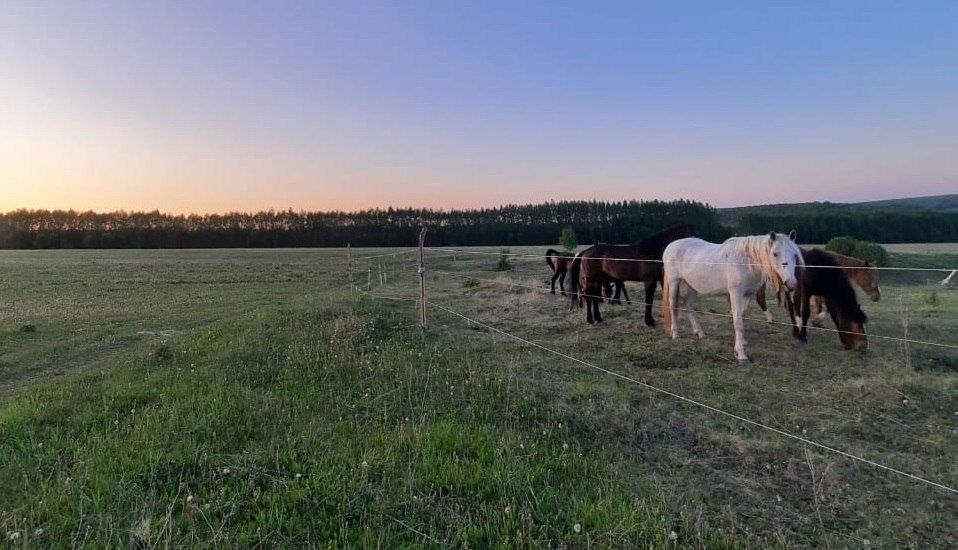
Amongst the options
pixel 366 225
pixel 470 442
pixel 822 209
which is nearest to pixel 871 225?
pixel 822 209

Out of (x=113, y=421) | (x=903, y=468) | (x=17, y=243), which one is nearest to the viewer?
(x=903, y=468)

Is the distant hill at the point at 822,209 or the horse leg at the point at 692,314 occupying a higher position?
the distant hill at the point at 822,209

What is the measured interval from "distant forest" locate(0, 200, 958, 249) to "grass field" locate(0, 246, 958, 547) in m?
40.0

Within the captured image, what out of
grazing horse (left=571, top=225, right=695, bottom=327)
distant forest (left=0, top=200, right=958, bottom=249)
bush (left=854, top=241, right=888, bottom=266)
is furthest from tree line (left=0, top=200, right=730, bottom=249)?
grazing horse (left=571, top=225, right=695, bottom=327)

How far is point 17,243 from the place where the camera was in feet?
198

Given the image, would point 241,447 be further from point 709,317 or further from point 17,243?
point 17,243

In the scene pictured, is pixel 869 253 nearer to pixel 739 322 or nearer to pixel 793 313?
pixel 793 313

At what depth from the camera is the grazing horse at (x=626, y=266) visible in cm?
909

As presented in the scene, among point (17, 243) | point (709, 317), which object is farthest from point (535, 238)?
point (17, 243)

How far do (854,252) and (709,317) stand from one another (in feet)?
41.1

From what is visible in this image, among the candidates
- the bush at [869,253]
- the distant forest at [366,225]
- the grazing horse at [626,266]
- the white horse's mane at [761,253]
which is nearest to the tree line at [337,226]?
the distant forest at [366,225]

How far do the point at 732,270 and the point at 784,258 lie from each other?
2.96 ft

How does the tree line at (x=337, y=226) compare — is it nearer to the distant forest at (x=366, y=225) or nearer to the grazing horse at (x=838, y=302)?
the distant forest at (x=366, y=225)

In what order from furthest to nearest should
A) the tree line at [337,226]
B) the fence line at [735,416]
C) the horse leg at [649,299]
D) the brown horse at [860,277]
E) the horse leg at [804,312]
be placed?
the tree line at [337,226], the horse leg at [649,299], the brown horse at [860,277], the horse leg at [804,312], the fence line at [735,416]
